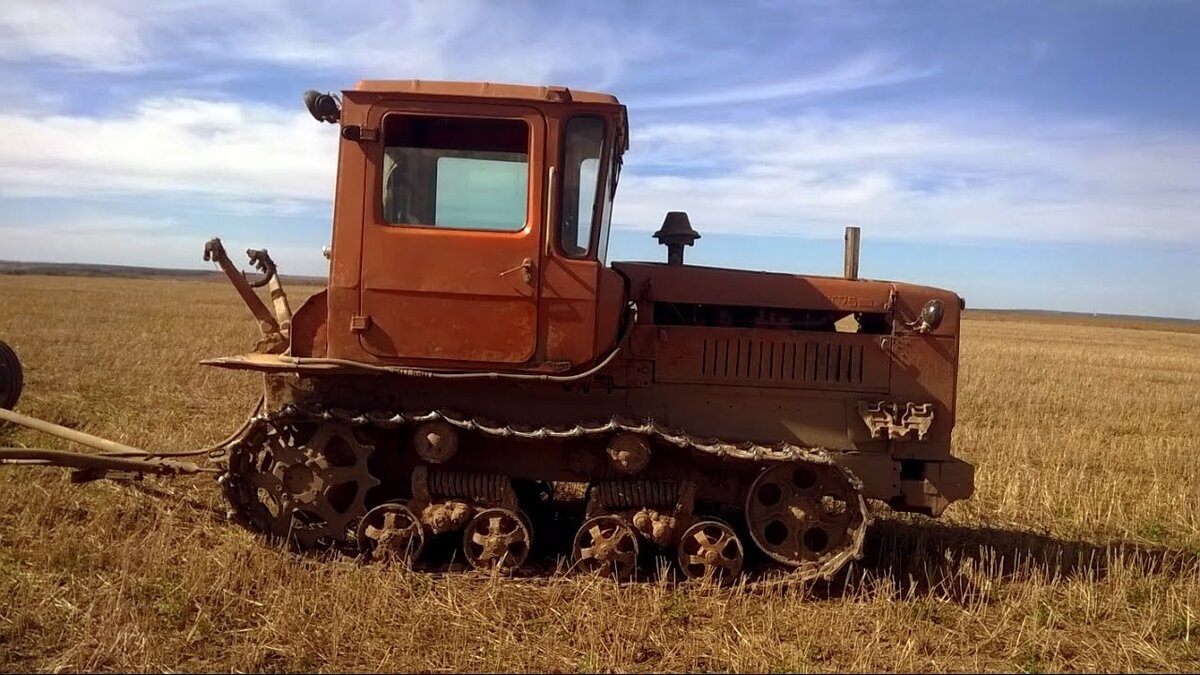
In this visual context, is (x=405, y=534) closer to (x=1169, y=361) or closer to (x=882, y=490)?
(x=882, y=490)

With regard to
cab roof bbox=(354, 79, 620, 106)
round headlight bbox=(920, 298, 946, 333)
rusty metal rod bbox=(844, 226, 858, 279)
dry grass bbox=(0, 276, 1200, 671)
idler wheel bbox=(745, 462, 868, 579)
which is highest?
cab roof bbox=(354, 79, 620, 106)

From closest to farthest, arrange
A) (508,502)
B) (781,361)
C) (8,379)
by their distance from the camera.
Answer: (508,502) → (781,361) → (8,379)

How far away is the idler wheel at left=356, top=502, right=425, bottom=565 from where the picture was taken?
609 cm

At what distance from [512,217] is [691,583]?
2.66m

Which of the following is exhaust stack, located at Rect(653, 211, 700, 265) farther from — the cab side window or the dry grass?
the dry grass

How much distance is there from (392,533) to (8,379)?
18.3 feet

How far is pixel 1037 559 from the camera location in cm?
718

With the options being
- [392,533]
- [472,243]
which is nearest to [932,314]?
[472,243]

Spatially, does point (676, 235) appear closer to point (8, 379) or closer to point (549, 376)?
point (549, 376)

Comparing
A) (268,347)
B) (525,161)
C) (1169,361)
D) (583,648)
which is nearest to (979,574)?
(583,648)

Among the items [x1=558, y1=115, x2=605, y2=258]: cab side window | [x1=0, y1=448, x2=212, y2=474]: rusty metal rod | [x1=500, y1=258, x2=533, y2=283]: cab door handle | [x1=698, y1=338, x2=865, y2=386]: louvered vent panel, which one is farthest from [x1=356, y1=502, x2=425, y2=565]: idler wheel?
[x1=698, y1=338, x2=865, y2=386]: louvered vent panel

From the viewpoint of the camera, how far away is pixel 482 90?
5.89 meters

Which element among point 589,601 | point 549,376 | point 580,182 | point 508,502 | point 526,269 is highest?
point 580,182

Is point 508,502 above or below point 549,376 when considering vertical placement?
below
